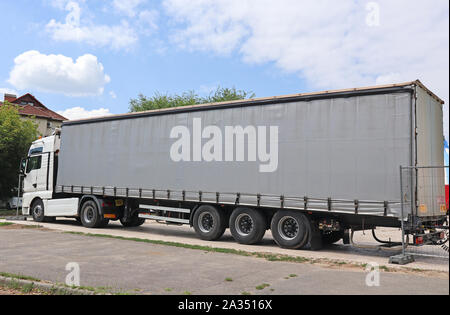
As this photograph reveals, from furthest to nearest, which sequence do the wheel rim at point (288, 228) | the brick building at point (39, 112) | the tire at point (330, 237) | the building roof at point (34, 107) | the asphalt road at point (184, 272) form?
1. the building roof at point (34, 107)
2. the brick building at point (39, 112)
3. the tire at point (330, 237)
4. the wheel rim at point (288, 228)
5. the asphalt road at point (184, 272)

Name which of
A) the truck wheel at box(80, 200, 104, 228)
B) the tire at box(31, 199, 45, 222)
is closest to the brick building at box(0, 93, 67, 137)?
the tire at box(31, 199, 45, 222)

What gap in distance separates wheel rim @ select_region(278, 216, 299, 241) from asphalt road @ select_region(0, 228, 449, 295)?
6.84 ft

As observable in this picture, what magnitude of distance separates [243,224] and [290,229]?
1.55 metres

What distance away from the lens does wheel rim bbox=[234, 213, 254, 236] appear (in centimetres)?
1237

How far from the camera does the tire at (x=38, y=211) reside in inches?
724

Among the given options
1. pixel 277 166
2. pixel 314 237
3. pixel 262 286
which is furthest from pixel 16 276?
pixel 314 237

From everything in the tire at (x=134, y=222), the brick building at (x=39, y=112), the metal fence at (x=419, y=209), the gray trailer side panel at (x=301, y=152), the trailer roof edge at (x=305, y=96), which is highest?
the brick building at (x=39, y=112)

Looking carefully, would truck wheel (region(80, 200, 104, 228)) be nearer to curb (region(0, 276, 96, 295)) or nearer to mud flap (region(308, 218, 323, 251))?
mud flap (region(308, 218, 323, 251))

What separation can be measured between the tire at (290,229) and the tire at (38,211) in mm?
11428

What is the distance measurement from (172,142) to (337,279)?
8.34 meters

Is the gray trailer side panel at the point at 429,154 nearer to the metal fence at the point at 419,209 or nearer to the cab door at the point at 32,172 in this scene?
the metal fence at the point at 419,209

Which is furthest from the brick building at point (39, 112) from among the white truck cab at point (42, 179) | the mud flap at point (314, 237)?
the mud flap at point (314, 237)

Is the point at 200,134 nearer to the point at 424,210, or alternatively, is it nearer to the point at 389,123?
the point at 389,123

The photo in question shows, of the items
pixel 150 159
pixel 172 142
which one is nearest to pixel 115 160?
pixel 150 159
